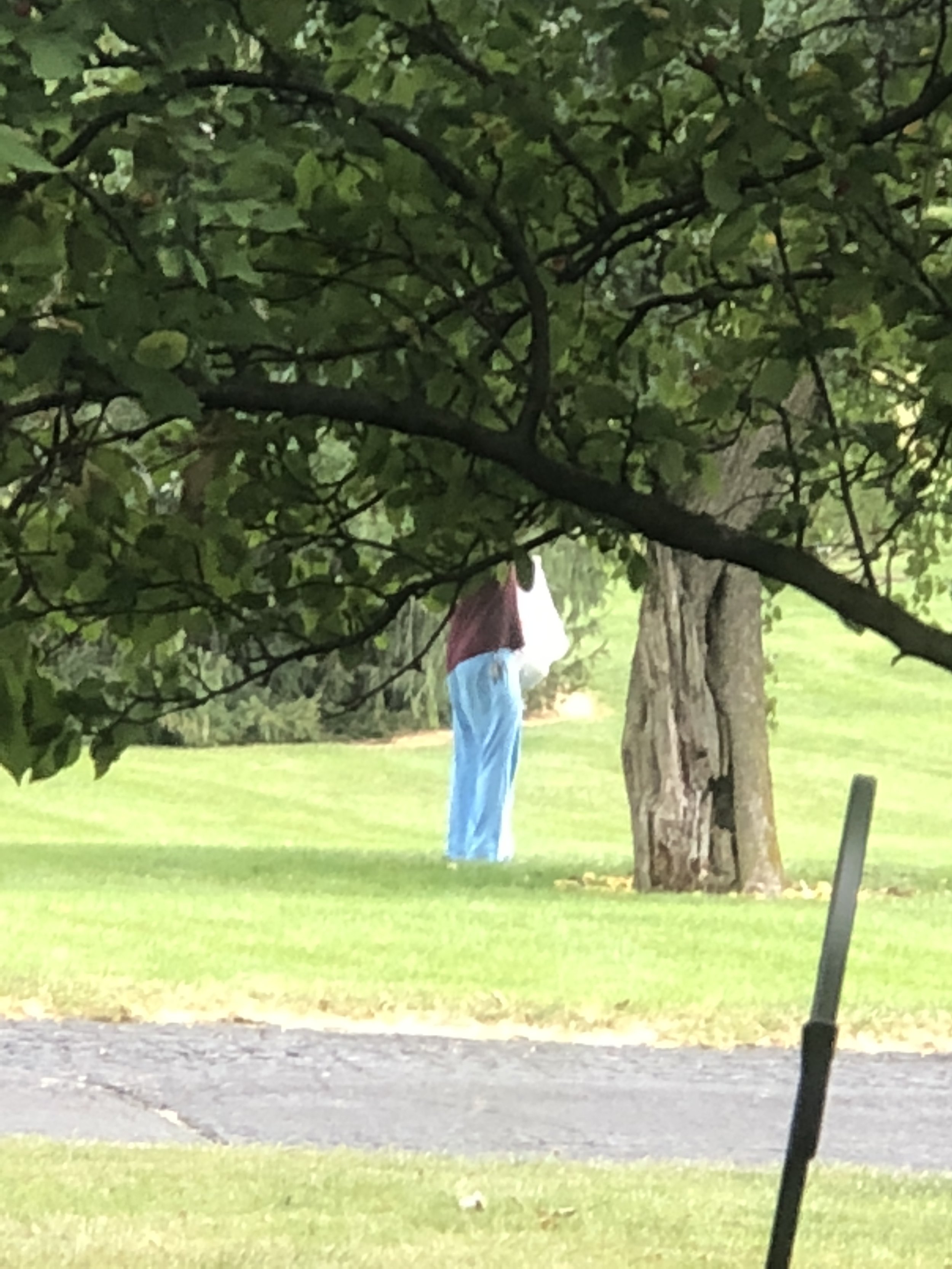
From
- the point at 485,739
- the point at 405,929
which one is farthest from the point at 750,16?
the point at 485,739

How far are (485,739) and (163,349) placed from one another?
14.0 meters

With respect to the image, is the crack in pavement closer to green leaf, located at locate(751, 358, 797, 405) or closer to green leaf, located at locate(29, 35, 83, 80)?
green leaf, located at locate(751, 358, 797, 405)

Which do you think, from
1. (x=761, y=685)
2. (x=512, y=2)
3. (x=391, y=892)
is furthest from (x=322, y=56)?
(x=761, y=685)

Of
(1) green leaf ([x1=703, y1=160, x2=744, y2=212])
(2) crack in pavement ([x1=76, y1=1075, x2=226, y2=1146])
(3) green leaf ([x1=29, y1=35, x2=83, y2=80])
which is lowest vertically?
(2) crack in pavement ([x1=76, y1=1075, x2=226, y2=1146])

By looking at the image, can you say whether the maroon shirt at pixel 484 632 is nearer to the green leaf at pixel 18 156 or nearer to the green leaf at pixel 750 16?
the green leaf at pixel 750 16

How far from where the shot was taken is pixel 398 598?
4.10 m

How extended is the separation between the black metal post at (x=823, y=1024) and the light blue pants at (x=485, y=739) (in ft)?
46.1

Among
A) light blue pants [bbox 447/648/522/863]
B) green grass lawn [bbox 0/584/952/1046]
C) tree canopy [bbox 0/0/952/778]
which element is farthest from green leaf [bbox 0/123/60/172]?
light blue pants [bbox 447/648/522/863]

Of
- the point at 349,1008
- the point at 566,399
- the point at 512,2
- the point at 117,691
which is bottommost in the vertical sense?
the point at 349,1008

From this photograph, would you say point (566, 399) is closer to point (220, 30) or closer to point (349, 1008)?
point (220, 30)

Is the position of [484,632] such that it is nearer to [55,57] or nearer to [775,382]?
[775,382]

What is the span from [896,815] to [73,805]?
28.3 ft

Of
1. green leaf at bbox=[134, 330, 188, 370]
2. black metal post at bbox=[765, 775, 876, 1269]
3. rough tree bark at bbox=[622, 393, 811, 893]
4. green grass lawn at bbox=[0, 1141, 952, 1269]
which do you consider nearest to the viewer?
black metal post at bbox=[765, 775, 876, 1269]

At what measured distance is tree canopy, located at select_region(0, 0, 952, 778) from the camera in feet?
9.86
